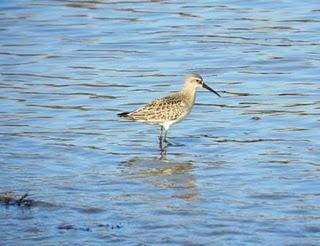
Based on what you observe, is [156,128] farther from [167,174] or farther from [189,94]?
[167,174]

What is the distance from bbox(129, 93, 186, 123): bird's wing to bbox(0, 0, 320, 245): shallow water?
0.85 feet

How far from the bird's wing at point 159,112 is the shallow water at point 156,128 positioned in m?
0.26

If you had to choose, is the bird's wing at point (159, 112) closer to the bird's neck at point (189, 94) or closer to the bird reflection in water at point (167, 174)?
the bird's neck at point (189, 94)

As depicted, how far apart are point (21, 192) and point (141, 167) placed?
6.00 ft

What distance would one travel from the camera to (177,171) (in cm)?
1203

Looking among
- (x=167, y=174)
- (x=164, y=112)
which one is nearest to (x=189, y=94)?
(x=164, y=112)

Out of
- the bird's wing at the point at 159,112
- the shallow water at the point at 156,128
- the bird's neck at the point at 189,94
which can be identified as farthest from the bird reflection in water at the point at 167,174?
the bird's neck at the point at 189,94

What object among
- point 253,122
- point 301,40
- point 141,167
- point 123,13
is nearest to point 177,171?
point 141,167

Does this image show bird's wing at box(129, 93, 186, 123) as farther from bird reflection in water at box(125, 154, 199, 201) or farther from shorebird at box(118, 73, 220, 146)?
bird reflection in water at box(125, 154, 199, 201)

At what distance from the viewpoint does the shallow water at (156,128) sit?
988 centimetres

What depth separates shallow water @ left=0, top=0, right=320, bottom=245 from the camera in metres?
9.88

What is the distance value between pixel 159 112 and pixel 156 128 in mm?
828

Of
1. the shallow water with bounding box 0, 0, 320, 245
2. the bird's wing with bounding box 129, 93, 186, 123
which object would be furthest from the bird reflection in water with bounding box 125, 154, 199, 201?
the bird's wing with bounding box 129, 93, 186, 123

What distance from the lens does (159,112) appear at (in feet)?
44.6
